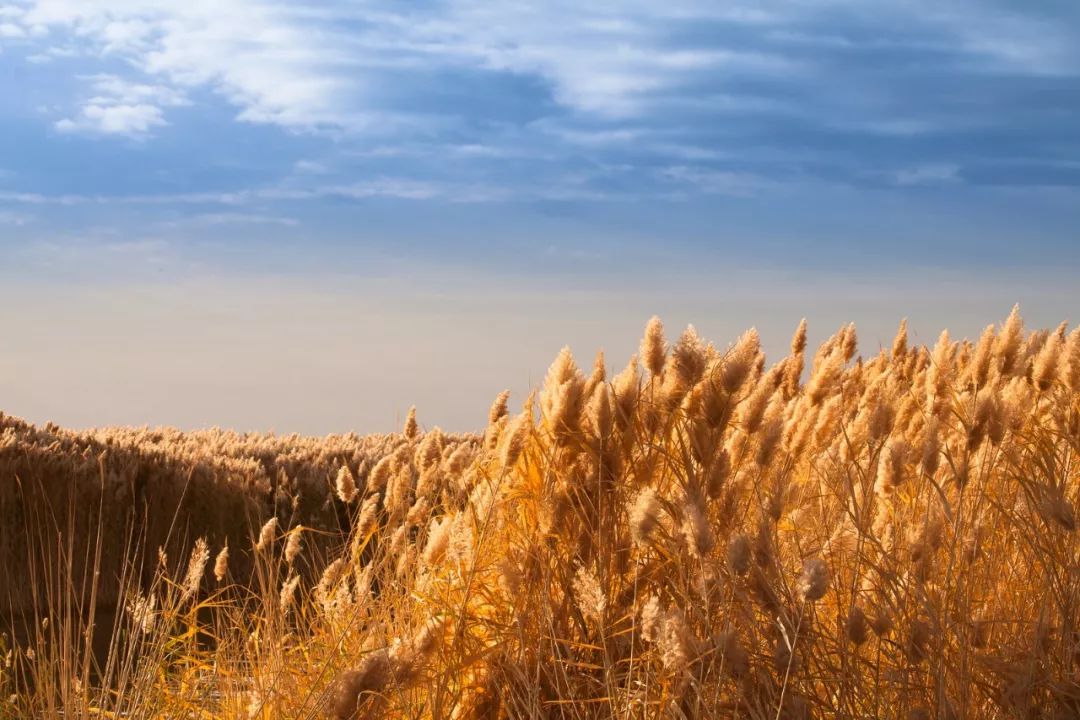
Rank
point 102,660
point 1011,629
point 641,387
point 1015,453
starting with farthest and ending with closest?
point 102,660
point 1015,453
point 1011,629
point 641,387

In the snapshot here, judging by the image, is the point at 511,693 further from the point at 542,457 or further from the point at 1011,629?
the point at 1011,629

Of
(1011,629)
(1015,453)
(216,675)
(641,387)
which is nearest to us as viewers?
(641,387)

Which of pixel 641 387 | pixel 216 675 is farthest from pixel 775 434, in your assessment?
pixel 216 675

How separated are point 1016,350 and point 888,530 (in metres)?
1.11

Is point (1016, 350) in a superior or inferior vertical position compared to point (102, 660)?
superior

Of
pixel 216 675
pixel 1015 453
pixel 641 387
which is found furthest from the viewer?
pixel 1015 453

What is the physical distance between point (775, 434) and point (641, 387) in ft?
1.37

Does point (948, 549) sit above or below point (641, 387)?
below

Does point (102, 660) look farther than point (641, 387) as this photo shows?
Yes

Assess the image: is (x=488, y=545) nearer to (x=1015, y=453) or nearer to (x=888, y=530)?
(x=888, y=530)

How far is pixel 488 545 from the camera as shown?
3.05 m

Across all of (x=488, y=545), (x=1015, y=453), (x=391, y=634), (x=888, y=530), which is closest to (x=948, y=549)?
(x=888, y=530)

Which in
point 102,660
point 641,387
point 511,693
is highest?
point 641,387

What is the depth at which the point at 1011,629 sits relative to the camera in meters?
3.25
